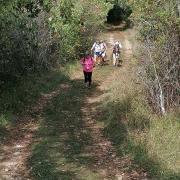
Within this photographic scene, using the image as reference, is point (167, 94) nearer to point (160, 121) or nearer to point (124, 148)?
point (160, 121)

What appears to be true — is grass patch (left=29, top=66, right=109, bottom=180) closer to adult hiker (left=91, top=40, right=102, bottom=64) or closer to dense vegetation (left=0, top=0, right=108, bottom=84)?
dense vegetation (left=0, top=0, right=108, bottom=84)

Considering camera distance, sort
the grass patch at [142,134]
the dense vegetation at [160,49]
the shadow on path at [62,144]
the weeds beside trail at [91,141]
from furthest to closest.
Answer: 1. the dense vegetation at [160,49]
2. the shadow on path at [62,144]
3. the weeds beside trail at [91,141]
4. the grass patch at [142,134]

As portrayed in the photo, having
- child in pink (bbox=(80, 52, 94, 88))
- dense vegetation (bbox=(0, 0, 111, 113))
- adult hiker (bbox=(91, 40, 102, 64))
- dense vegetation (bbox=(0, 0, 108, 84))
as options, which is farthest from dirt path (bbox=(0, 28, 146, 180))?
adult hiker (bbox=(91, 40, 102, 64))

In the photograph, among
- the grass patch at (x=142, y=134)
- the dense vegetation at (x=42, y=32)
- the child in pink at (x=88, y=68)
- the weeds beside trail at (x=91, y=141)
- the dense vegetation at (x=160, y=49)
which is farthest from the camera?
the child in pink at (x=88, y=68)

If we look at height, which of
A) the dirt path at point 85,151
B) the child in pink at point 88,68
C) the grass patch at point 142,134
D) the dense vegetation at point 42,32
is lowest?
the dirt path at point 85,151

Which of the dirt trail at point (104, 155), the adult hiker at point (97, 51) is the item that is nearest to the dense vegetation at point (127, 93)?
the dirt trail at point (104, 155)

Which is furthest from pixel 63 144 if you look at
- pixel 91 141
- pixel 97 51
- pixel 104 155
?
pixel 97 51

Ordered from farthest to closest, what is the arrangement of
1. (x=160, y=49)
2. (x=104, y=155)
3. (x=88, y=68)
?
1. (x=88, y=68)
2. (x=160, y=49)
3. (x=104, y=155)

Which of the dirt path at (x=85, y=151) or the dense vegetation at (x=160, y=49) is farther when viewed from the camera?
the dense vegetation at (x=160, y=49)

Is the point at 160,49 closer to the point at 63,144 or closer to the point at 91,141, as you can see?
the point at 91,141

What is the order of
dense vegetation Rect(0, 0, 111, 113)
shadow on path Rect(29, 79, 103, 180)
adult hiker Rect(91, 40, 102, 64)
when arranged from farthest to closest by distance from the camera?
1. adult hiker Rect(91, 40, 102, 64)
2. dense vegetation Rect(0, 0, 111, 113)
3. shadow on path Rect(29, 79, 103, 180)

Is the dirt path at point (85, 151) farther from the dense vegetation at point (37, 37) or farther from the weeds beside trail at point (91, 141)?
the dense vegetation at point (37, 37)

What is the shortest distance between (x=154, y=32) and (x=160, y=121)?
2.74 metres

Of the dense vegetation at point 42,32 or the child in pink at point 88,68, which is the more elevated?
the dense vegetation at point 42,32
